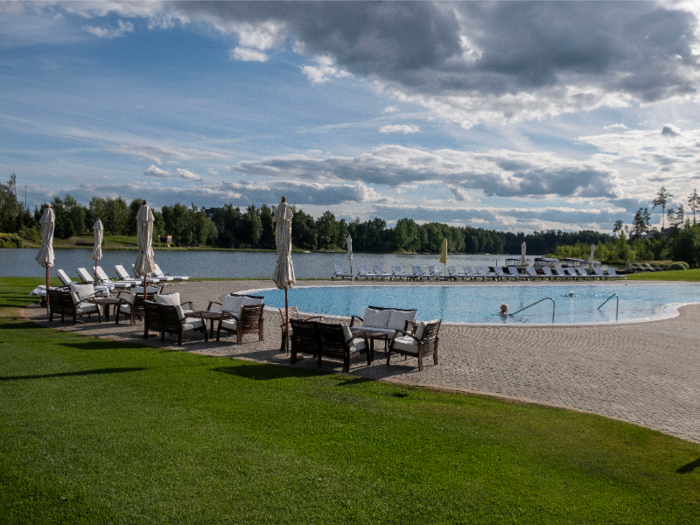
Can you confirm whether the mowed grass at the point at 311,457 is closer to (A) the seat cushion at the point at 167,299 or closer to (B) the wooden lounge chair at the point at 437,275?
(A) the seat cushion at the point at 167,299

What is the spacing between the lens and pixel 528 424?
5316 millimetres

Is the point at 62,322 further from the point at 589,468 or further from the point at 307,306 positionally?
the point at 589,468

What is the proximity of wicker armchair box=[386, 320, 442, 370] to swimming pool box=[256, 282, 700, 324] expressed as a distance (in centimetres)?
669

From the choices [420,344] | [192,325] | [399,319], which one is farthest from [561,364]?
[192,325]

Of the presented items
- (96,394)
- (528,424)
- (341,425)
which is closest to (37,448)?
(96,394)

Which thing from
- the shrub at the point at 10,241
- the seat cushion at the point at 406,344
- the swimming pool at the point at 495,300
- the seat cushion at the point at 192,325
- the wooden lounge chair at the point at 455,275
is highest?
the shrub at the point at 10,241

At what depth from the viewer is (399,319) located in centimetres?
909

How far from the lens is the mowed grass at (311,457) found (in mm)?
3520

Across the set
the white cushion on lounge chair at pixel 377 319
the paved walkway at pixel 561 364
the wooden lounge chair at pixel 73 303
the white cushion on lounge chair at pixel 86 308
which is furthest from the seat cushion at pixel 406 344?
the white cushion on lounge chair at pixel 86 308

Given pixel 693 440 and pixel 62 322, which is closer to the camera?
pixel 693 440

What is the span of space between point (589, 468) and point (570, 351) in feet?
18.1

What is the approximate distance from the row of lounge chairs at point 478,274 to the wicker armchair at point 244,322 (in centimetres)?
1724

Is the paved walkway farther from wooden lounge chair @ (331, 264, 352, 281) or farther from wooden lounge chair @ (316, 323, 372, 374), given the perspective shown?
wooden lounge chair @ (331, 264, 352, 281)

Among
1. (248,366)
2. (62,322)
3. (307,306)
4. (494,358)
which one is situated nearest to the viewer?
(248,366)
